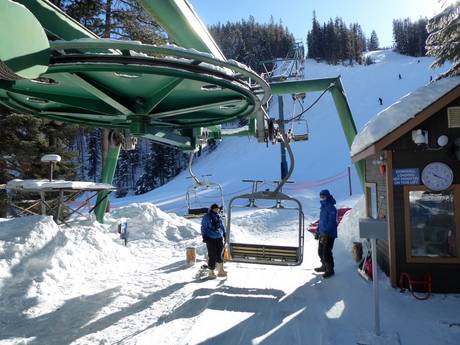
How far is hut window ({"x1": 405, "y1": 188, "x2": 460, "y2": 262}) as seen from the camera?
6.88 metres

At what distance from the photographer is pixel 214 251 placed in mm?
8086

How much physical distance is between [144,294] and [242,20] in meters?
120

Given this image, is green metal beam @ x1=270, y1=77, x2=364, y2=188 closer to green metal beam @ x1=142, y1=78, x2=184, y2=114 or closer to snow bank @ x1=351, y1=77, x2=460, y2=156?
snow bank @ x1=351, y1=77, x2=460, y2=156

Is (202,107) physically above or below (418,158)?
above

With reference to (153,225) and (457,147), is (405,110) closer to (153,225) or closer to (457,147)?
(457,147)

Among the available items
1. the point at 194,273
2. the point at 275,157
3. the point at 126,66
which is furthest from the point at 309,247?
the point at 275,157

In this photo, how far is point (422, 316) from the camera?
5.76 meters

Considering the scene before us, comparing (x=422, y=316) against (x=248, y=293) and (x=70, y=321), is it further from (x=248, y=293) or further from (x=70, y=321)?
(x=70, y=321)

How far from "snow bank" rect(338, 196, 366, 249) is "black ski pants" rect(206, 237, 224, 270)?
402 cm

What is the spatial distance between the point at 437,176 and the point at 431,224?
857 millimetres

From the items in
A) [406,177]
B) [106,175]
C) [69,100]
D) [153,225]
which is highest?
[69,100]

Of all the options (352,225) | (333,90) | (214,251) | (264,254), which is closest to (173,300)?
(214,251)

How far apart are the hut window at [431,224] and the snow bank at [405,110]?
3.87ft

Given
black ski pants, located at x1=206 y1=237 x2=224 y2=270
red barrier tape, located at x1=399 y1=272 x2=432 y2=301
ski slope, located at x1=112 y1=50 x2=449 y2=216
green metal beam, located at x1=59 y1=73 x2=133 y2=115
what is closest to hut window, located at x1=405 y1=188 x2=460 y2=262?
red barrier tape, located at x1=399 y1=272 x2=432 y2=301
